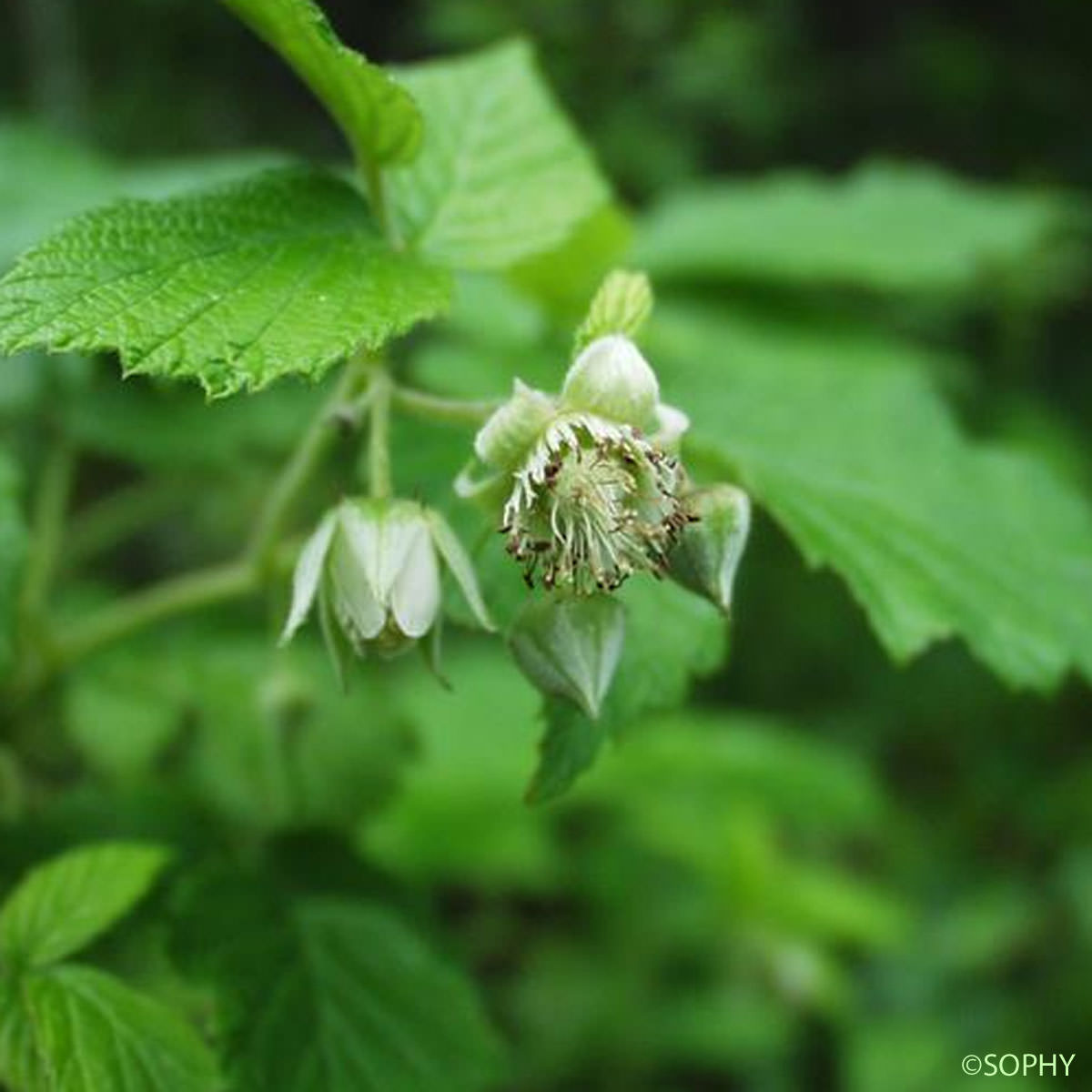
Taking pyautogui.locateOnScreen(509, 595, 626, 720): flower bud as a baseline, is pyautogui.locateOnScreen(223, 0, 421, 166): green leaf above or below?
above

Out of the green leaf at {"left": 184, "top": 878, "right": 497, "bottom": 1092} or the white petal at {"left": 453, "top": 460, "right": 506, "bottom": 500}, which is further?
the green leaf at {"left": 184, "top": 878, "right": 497, "bottom": 1092}

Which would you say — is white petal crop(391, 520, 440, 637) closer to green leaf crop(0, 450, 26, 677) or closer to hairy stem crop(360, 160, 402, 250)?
hairy stem crop(360, 160, 402, 250)

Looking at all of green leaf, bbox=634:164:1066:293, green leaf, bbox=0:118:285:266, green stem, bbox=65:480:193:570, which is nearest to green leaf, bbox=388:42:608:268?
green leaf, bbox=0:118:285:266

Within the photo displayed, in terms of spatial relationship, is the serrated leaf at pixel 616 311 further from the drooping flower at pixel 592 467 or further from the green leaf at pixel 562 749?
the green leaf at pixel 562 749

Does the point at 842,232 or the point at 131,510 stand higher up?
the point at 131,510

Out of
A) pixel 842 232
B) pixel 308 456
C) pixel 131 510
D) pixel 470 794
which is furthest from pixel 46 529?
pixel 842 232

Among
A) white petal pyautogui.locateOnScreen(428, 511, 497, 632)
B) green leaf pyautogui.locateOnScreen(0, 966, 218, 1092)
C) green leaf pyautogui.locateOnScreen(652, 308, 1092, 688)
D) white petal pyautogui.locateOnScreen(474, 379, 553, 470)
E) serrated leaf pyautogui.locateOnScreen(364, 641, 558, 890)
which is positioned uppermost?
white petal pyautogui.locateOnScreen(474, 379, 553, 470)

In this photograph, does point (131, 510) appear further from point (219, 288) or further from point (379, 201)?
point (219, 288)
